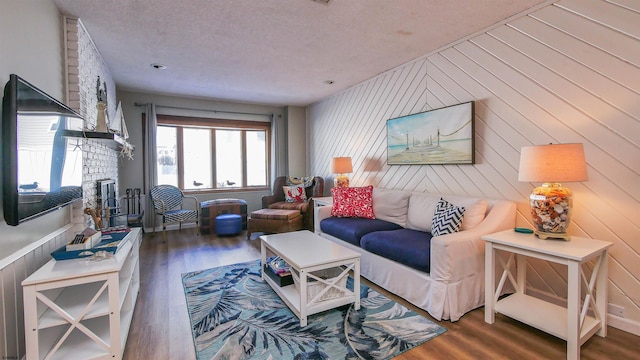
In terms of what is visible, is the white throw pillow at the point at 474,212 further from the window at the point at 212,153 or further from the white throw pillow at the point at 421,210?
the window at the point at 212,153

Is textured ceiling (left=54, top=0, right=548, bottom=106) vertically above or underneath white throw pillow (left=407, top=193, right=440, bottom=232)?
above

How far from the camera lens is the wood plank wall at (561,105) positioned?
6.40 feet

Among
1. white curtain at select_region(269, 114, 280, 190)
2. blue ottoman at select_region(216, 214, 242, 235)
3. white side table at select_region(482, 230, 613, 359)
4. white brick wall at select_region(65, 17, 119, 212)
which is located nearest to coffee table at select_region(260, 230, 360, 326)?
white side table at select_region(482, 230, 613, 359)

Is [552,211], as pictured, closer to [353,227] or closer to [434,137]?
[434,137]

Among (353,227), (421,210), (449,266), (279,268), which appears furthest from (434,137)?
(279,268)

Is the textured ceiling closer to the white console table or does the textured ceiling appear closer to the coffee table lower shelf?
the white console table

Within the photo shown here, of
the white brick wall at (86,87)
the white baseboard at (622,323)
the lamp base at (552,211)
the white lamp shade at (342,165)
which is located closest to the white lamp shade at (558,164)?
the lamp base at (552,211)

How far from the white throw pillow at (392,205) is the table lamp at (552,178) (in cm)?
135

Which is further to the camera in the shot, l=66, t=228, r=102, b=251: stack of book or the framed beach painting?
the framed beach painting

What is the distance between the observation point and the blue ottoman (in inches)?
186

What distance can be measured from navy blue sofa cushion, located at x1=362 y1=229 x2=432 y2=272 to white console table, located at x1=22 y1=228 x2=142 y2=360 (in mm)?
1987

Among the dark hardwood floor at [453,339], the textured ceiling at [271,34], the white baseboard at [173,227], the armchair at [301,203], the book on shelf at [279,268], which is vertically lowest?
the dark hardwood floor at [453,339]

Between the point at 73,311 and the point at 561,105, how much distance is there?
3.48 meters

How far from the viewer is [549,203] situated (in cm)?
200
